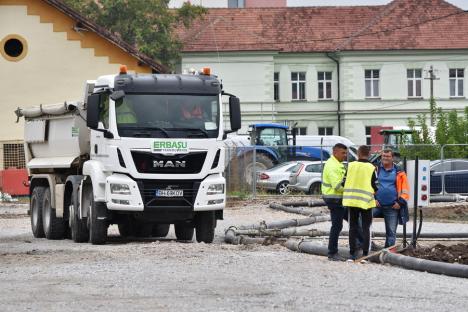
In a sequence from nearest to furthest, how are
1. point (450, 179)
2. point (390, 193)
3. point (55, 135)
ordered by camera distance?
point (390, 193), point (55, 135), point (450, 179)

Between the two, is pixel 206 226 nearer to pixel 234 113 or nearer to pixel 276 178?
pixel 234 113

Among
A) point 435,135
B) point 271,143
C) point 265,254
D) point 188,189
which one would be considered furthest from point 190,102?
point 271,143

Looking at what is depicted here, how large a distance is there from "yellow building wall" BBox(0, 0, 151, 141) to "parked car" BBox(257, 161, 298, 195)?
6.22 meters

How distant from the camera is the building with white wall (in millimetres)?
77500

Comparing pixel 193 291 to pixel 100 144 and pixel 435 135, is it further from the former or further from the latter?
pixel 435 135

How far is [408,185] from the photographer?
19.7 metres

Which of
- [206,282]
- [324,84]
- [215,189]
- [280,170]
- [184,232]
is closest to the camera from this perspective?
[206,282]

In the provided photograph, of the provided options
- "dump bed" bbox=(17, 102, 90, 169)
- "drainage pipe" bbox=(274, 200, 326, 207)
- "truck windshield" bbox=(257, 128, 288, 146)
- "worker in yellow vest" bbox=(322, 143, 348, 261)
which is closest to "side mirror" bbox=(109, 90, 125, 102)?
"dump bed" bbox=(17, 102, 90, 169)

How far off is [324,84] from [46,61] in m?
36.1

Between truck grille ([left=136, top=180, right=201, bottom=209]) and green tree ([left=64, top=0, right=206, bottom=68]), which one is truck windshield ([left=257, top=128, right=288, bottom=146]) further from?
truck grille ([left=136, top=180, right=201, bottom=209])

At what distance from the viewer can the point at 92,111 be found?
21953 millimetres

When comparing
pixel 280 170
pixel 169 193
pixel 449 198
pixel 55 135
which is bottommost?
pixel 449 198

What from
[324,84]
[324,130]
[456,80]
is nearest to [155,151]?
[324,130]

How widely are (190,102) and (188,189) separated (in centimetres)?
159
